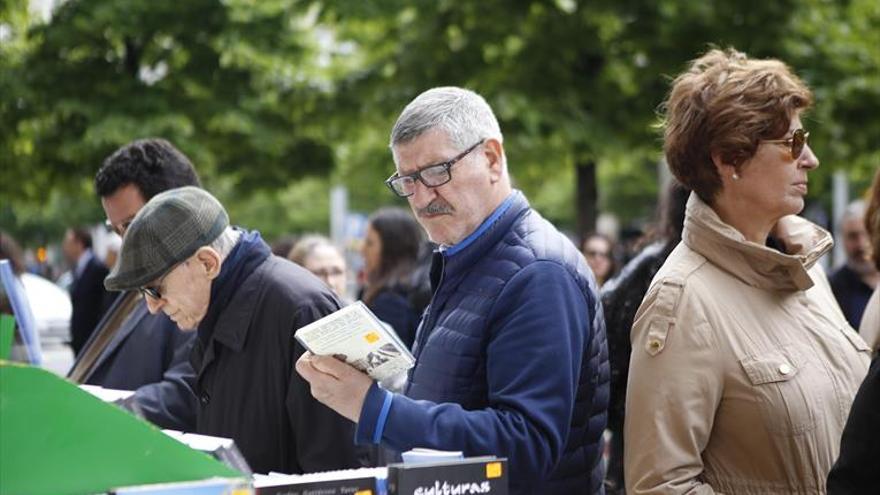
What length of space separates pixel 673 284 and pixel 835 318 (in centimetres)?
53

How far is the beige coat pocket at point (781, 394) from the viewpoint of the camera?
113 inches

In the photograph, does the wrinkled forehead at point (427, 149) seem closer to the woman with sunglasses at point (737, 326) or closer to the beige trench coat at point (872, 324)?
the woman with sunglasses at point (737, 326)

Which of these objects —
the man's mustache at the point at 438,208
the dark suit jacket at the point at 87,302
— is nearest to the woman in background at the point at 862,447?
the man's mustache at the point at 438,208

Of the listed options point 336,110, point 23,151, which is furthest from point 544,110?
point 23,151

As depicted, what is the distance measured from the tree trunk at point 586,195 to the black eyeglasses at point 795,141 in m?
9.82

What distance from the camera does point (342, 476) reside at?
2334 millimetres

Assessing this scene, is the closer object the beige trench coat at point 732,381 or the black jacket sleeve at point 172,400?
the beige trench coat at point 732,381

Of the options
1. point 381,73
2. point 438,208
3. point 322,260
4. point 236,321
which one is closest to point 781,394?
point 438,208

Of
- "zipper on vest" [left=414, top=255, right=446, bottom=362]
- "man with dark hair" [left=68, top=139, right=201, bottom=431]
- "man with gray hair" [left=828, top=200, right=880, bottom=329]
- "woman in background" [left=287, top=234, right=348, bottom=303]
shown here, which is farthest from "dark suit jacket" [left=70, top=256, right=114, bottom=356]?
"zipper on vest" [left=414, top=255, right=446, bottom=362]

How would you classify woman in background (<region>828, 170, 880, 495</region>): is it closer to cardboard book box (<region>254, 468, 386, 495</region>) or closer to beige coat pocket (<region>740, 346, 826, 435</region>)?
beige coat pocket (<region>740, 346, 826, 435</region>)

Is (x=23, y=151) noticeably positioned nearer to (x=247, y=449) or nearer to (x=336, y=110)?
(x=336, y=110)

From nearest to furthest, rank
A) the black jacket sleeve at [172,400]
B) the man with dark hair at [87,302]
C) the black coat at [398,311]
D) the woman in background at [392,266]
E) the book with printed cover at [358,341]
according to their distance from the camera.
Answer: the book with printed cover at [358,341]
the black jacket sleeve at [172,400]
the black coat at [398,311]
the woman in background at [392,266]
the man with dark hair at [87,302]

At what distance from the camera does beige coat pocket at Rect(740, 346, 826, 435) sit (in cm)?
287

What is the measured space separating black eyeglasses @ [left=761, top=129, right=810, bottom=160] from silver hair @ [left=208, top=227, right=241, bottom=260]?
166cm
